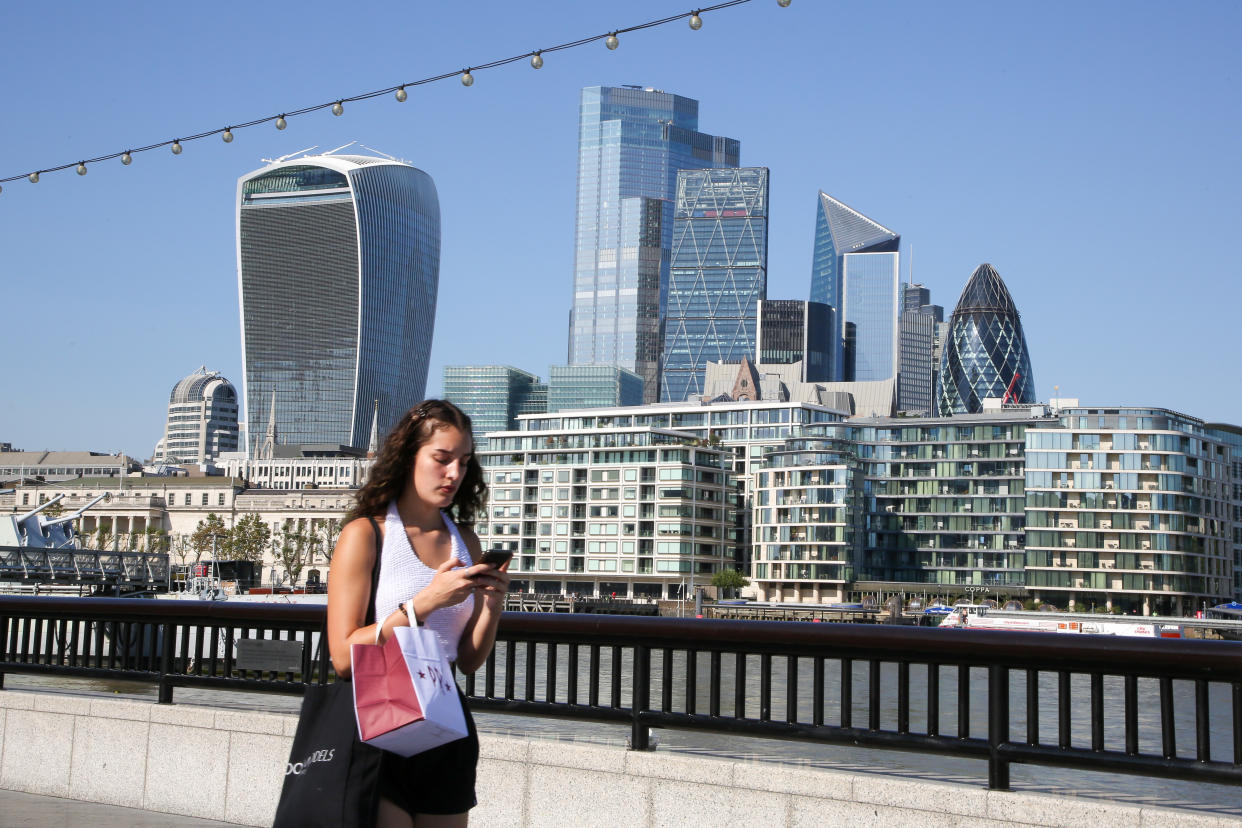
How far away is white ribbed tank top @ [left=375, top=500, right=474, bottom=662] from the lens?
4.17 meters

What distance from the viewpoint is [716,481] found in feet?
424

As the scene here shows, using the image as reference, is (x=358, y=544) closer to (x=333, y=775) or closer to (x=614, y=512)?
(x=333, y=775)

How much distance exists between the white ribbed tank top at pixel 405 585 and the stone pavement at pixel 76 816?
455 centimetres

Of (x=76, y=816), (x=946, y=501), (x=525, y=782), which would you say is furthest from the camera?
(x=946, y=501)

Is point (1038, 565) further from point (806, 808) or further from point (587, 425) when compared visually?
point (806, 808)

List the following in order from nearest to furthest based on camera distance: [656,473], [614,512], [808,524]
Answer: [808,524]
[656,473]
[614,512]

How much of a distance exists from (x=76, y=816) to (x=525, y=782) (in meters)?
2.93

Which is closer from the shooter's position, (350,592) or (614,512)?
(350,592)

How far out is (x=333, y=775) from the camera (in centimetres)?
398

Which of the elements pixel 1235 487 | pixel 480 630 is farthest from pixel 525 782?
pixel 1235 487

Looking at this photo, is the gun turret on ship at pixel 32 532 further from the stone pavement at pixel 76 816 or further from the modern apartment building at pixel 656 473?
the stone pavement at pixel 76 816

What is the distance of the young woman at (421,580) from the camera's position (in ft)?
13.3

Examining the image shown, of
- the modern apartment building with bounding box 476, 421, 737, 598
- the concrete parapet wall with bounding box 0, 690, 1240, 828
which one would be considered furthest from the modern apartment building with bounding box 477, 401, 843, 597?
the concrete parapet wall with bounding box 0, 690, 1240, 828

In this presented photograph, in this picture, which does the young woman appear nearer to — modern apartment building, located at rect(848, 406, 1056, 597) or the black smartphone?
the black smartphone
